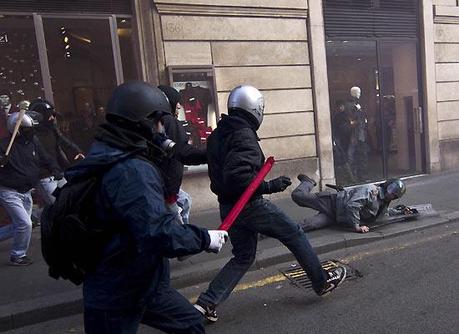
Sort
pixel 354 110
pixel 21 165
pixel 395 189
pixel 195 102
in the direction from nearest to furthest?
pixel 21 165
pixel 395 189
pixel 195 102
pixel 354 110

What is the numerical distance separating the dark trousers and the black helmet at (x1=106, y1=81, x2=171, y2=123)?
403 centimetres

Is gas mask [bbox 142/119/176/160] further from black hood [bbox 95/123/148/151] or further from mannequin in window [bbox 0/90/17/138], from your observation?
mannequin in window [bbox 0/90/17/138]

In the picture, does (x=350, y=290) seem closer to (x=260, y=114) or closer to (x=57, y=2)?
(x=260, y=114)

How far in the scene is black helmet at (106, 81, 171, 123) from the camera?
207cm

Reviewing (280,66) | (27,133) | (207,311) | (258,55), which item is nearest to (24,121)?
(27,133)

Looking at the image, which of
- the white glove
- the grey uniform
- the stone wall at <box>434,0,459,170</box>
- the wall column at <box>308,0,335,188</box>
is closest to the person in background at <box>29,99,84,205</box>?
the grey uniform

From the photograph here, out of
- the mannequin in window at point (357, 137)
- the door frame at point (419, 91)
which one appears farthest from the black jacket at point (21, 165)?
the door frame at point (419, 91)

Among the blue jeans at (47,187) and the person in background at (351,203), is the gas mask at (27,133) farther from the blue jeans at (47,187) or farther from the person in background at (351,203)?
the person in background at (351,203)

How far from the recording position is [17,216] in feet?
16.1

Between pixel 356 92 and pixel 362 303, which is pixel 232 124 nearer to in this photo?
pixel 362 303

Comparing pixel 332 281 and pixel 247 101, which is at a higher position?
pixel 247 101

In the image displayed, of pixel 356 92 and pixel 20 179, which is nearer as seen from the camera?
pixel 20 179

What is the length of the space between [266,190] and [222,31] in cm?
479

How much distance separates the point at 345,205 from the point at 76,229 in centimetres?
435
